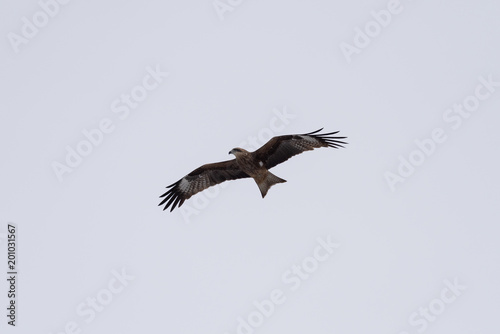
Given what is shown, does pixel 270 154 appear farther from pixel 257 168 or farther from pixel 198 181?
pixel 198 181

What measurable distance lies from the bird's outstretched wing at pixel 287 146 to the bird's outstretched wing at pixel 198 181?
87 centimetres

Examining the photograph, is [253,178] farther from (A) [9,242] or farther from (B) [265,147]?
(A) [9,242]

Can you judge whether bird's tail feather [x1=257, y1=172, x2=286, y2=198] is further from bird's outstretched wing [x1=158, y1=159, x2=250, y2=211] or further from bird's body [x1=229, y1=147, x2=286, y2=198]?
bird's outstretched wing [x1=158, y1=159, x2=250, y2=211]

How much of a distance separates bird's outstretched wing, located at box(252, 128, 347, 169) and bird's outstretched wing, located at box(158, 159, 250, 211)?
2.86ft

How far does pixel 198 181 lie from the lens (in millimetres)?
21391

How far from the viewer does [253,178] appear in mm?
20672

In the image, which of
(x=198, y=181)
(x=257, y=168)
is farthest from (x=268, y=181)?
(x=198, y=181)

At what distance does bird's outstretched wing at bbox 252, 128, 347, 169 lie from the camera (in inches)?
793

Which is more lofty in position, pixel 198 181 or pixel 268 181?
pixel 198 181

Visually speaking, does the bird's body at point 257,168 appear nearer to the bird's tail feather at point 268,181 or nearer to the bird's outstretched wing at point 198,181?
the bird's tail feather at point 268,181

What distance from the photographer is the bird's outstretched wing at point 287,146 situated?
2014 cm

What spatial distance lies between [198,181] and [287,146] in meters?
2.10

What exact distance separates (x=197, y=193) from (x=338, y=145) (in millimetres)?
3103

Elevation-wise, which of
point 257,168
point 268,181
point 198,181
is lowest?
point 268,181
